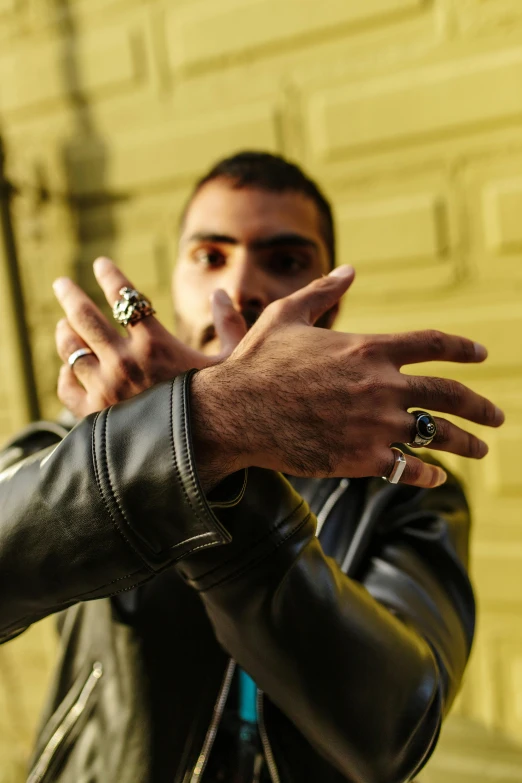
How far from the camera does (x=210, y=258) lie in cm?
96

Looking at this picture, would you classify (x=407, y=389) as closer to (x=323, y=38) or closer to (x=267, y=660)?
(x=267, y=660)

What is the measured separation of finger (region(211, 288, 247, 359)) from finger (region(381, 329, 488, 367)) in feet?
0.57

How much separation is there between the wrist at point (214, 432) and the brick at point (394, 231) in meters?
0.89

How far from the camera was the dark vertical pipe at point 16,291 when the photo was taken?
5.11 ft

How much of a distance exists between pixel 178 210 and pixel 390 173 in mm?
507

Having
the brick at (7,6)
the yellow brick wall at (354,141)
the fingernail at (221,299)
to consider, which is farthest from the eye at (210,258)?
the brick at (7,6)

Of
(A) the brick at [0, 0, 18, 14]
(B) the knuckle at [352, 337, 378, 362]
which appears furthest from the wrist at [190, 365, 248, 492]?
(A) the brick at [0, 0, 18, 14]

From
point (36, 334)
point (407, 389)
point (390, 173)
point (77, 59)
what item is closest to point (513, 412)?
point (390, 173)

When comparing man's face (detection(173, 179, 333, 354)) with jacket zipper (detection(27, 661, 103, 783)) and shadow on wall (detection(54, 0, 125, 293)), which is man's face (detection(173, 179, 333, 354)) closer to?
jacket zipper (detection(27, 661, 103, 783))

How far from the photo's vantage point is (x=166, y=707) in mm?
686

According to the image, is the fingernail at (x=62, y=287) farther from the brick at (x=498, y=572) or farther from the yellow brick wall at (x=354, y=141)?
the brick at (x=498, y=572)

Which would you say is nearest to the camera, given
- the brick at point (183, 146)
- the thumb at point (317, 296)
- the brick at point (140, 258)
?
the thumb at point (317, 296)

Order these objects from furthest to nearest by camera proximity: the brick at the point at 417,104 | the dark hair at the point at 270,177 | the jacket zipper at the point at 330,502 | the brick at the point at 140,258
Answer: the brick at the point at 140,258 → the brick at the point at 417,104 → the dark hair at the point at 270,177 → the jacket zipper at the point at 330,502

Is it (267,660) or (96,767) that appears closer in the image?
(267,660)
